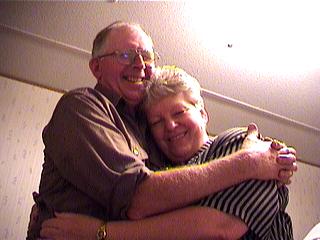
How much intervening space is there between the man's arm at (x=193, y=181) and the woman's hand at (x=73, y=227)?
0.10m

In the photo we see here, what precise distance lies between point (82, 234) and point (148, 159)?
1.17 ft

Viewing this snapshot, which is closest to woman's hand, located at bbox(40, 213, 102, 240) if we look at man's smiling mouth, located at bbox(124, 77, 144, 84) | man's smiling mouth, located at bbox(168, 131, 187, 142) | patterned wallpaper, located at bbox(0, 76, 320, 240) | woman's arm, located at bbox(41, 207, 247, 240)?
woman's arm, located at bbox(41, 207, 247, 240)

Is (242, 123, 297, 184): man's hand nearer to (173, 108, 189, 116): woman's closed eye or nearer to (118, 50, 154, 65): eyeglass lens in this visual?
(173, 108, 189, 116): woman's closed eye

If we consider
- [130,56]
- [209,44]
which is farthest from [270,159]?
[209,44]

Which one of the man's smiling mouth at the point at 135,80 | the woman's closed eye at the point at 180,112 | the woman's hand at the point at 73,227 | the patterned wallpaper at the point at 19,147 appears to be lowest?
the patterned wallpaper at the point at 19,147

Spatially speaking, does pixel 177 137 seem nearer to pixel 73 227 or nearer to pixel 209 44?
pixel 73 227

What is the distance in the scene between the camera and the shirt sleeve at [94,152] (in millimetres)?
974

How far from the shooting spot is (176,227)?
3.19 feet

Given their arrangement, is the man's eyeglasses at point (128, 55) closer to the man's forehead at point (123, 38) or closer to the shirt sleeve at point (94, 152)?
the man's forehead at point (123, 38)

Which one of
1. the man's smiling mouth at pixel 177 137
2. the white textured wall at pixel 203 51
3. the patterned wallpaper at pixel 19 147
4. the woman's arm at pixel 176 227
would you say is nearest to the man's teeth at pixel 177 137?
the man's smiling mouth at pixel 177 137

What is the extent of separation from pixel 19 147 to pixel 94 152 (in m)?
1.54

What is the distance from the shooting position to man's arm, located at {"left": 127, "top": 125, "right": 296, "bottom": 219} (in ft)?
3.23

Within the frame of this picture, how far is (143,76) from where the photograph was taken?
57.6 inches

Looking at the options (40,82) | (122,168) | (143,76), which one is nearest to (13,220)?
(40,82)
